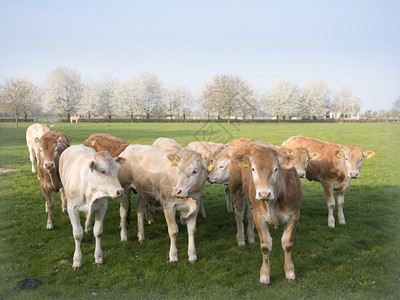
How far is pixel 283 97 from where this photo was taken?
9688 millimetres

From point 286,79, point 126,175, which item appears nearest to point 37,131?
point 126,175

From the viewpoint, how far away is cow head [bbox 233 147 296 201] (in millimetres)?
4418

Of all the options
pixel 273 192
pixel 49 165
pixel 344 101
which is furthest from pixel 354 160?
pixel 49 165

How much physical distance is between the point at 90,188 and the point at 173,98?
559cm

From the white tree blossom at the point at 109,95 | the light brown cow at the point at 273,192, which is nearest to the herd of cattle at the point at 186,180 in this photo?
the light brown cow at the point at 273,192

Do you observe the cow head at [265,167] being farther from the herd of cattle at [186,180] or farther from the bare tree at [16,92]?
the bare tree at [16,92]

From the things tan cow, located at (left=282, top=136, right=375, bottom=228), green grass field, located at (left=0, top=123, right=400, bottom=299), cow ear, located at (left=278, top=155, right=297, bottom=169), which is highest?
cow ear, located at (left=278, top=155, right=297, bottom=169)

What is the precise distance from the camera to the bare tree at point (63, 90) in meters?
7.23

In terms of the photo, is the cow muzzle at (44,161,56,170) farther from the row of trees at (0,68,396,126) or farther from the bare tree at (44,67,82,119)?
the bare tree at (44,67,82,119)

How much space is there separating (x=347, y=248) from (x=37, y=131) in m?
12.5

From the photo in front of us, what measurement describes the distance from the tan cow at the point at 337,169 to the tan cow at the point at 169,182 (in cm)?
388

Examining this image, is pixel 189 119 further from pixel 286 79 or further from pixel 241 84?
pixel 286 79

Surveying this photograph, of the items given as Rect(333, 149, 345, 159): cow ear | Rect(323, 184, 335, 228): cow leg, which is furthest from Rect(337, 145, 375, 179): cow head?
Rect(323, 184, 335, 228): cow leg

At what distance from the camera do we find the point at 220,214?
8.70 meters
